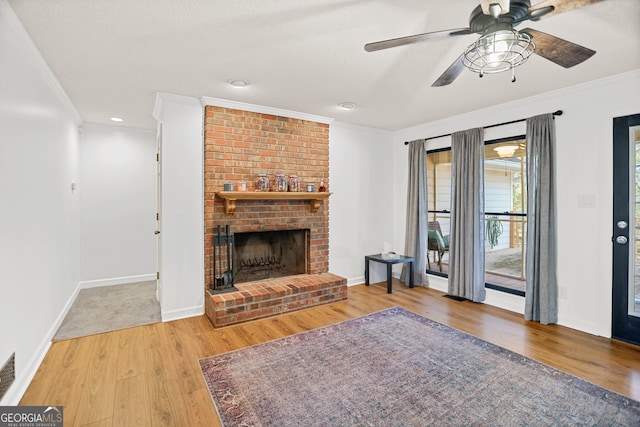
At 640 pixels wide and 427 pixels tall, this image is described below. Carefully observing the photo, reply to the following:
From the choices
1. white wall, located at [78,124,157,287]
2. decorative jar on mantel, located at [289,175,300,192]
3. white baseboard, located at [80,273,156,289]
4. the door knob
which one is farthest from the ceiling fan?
white baseboard, located at [80,273,156,289]

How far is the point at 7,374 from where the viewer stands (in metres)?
1.97

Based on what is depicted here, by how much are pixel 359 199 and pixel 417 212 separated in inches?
35.1

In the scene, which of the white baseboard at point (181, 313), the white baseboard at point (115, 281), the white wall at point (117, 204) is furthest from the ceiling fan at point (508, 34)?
the white baseboard at point (115, 281)

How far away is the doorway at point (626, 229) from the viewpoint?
292cm

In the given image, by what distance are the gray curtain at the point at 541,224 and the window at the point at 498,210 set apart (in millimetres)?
313

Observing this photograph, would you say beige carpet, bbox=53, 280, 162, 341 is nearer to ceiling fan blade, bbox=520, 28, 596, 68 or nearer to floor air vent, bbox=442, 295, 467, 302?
floor air vent, bbox=442, 295, 467, 302

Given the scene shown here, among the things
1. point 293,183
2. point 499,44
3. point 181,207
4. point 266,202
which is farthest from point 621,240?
point 181,207

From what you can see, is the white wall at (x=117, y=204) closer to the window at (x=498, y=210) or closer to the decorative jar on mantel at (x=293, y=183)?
the decorative jar on mantel at (x=293, y=183)

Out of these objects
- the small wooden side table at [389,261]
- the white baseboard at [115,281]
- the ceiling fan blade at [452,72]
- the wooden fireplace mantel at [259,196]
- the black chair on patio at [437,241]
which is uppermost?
the ceiling fan blade at [452,72]

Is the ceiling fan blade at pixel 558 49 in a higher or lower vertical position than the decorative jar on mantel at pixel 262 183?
higher

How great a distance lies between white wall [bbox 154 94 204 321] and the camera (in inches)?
139

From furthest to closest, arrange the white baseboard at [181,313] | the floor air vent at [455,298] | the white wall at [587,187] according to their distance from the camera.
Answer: the floor air vent at [455,298] < the white baseboard at [181,313] < the white wall at [587,187]

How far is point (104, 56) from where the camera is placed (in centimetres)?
250

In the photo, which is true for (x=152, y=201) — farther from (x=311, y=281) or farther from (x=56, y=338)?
(x=311, y=281)
